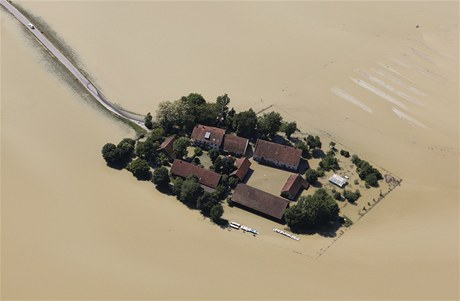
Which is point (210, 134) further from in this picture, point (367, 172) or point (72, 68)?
point (72, 68)

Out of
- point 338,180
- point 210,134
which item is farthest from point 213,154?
point 338,180

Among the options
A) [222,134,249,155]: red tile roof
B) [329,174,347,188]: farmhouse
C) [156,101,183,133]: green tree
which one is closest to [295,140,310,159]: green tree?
[329,174,347,188]: farmhouse

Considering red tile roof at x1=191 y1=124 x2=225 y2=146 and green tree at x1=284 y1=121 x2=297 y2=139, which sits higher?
green tree at x1=284 y1=121 x2=297 y2=139

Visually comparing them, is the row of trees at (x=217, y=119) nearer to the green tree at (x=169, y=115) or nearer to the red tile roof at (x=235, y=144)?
the green tree at (x=169, y=115)

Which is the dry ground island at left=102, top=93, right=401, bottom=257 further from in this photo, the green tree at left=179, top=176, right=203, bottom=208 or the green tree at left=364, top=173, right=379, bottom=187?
the green tree at left=179, top=176, right=203, bottom=208

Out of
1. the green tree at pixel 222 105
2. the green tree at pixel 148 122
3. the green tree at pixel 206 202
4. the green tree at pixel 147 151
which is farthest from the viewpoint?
the green tree at pixel 222 105

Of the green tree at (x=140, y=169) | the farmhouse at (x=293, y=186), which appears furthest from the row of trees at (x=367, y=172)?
the green tree at (x=140, y=169)
